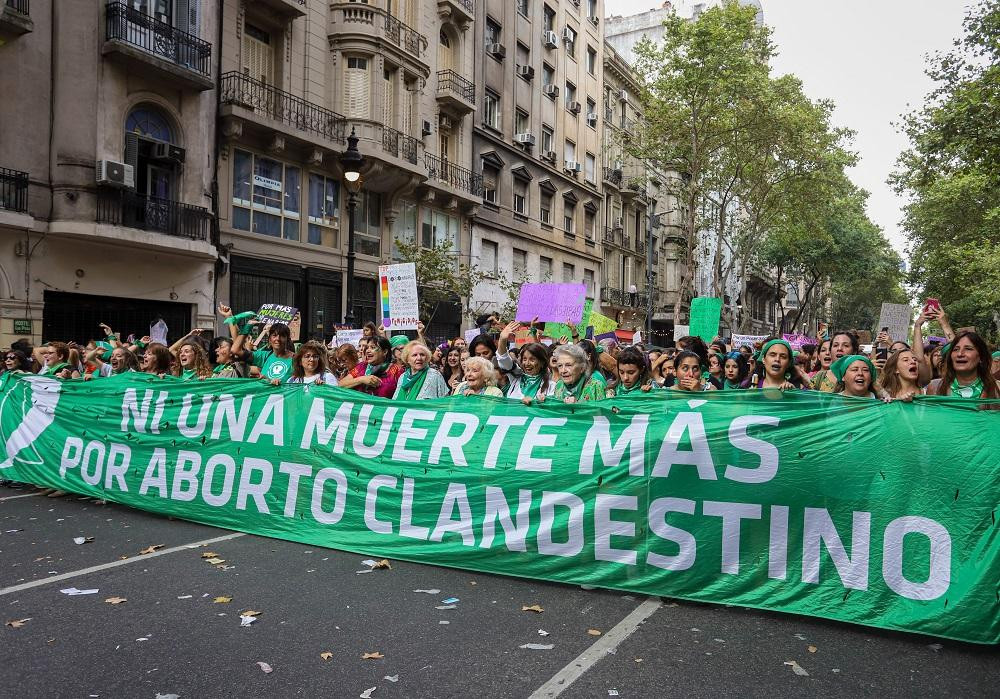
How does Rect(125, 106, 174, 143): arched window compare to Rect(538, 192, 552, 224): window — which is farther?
Rect(538, 192, 552, 224): window

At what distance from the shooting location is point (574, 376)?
627 cm

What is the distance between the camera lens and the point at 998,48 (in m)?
12.7

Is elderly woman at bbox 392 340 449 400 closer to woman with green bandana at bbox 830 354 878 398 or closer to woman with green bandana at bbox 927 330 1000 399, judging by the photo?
woman with green bandana at bbox 830 354 878 398

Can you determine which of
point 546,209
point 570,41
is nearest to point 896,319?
point 546,209

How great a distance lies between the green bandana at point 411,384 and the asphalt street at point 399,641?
1.91 metres

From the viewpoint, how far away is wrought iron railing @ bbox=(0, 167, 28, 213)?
51.0ft

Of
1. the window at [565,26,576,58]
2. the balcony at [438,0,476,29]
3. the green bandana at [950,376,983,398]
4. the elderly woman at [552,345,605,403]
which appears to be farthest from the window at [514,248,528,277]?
the green bandana at [950,376,983,398]

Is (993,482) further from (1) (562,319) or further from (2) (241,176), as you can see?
(2) (241,176)

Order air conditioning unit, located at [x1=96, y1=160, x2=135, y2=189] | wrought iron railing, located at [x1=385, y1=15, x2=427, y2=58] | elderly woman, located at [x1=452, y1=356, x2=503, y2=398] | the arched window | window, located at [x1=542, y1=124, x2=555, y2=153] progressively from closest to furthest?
elderly woman, located at [x1=452, y1=356, x2=503, y2=398]
air conditioning unit, located at [x1=96, y1=160, x2=135, y2=189]
the arched window
wrought iron railing, located at [x1=385, y1=15, x2=427, y2=58]
window, located at [x1=542, y1=124, x2=555, y2=153]

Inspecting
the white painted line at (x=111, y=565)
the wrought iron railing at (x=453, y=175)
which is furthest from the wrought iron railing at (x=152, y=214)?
the white painted line at (x=111, y=565)

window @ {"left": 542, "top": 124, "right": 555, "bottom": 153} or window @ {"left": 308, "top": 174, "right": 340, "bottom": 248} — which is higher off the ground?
window @ {"left": 542, "top": 124, "right": 555, "bottom": 153}

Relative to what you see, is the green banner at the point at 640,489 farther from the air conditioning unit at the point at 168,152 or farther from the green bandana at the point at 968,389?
the air conditioning unit at the point at 168,152

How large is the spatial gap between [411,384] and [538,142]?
28.7 metres

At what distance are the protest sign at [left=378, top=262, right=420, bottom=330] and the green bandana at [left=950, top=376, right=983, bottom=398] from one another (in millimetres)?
7388
